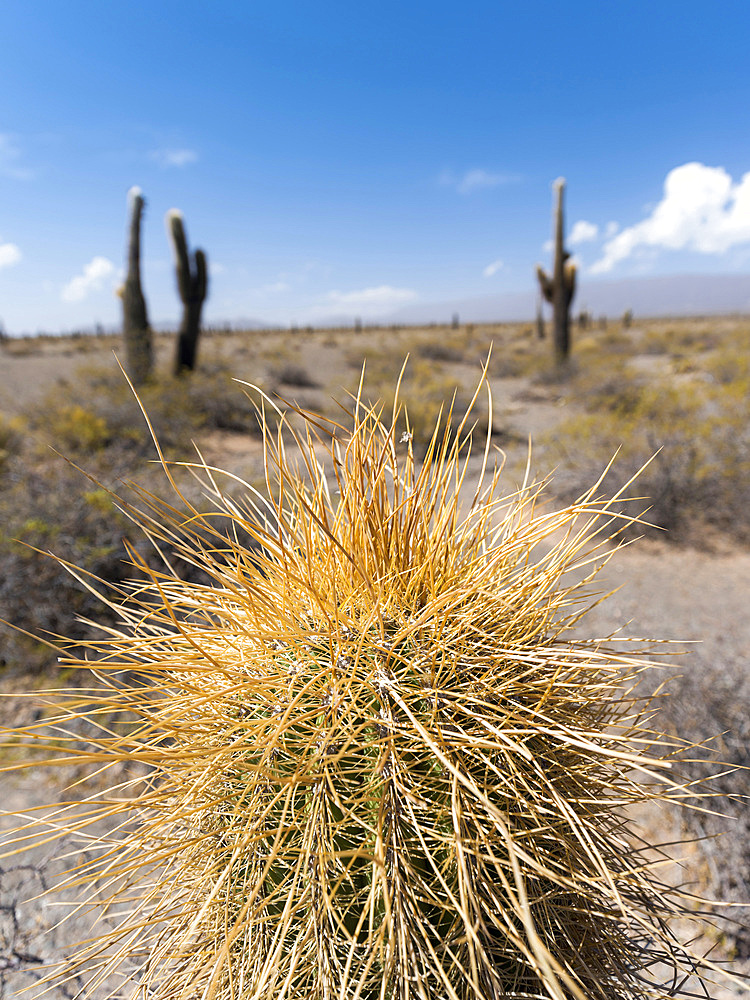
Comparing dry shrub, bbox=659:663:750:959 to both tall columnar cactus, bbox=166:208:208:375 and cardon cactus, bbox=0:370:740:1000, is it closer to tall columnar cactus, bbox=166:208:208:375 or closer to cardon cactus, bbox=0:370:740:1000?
cardon cactus, bbox=0:370:740:1000

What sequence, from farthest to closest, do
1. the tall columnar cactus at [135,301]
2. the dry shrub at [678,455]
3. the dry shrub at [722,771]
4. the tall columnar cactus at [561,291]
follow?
1. the tall columnar cactus at [561,291]
2. the tall columnar cactus at [135,301]
3. the dry shrub at [678,455]
4. the dry shrub at [722,771]

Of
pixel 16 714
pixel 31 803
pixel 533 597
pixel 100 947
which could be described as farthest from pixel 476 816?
pixel 16 714

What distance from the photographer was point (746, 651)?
13.6ft

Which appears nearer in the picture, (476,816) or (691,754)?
(476,816)

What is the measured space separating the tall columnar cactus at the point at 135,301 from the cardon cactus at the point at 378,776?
13.2m

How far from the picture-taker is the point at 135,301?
1334cm

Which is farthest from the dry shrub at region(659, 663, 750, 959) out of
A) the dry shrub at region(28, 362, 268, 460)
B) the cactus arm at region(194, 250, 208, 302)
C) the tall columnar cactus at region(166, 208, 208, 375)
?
the cactus arm at region(194, 250, 208, 302)

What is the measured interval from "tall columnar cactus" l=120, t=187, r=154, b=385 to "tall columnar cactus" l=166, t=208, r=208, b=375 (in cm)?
75

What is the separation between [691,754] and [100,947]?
282 cm

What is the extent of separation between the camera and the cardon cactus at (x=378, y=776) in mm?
931

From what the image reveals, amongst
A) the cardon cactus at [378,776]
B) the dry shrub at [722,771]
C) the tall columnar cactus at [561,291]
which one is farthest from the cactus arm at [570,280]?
the cardon cactus at [378,776]

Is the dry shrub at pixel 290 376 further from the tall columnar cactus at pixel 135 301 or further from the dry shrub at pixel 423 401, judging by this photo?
the tall columnar cactus at pixel 135 301

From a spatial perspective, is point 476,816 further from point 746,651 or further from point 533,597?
point 746,651

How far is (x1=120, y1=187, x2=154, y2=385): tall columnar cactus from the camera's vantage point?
43.1ft
